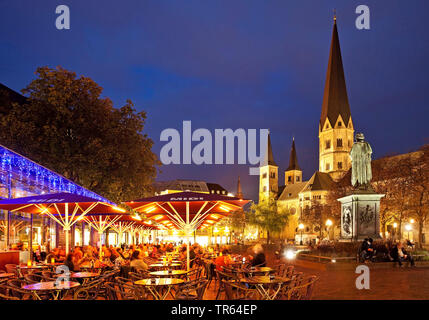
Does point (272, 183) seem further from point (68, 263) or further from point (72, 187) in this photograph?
point (68, 263)

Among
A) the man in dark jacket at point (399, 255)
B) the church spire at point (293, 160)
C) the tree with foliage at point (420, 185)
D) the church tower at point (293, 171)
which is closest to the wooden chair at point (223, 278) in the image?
the man in dark jacket at point (399, 255)

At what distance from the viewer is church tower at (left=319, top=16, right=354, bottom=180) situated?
12339 centimetres

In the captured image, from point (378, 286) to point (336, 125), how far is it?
120 m

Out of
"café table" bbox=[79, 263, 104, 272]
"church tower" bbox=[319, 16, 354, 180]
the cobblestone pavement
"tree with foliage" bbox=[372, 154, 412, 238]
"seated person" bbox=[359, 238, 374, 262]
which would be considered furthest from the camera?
"church tower" bbox=[319, 16, 354, 180]

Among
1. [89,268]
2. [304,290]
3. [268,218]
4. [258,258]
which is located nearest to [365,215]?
[258,258]

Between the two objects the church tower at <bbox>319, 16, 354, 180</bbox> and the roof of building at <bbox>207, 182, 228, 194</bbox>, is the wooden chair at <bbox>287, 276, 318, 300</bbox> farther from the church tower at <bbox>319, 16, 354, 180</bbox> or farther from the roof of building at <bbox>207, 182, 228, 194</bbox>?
the roof of building at <bbox>207, 182, 228, 194</bbox>

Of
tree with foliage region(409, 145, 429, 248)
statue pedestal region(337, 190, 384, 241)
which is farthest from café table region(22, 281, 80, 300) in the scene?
tree with foliage region(409, 145, 429, 248)

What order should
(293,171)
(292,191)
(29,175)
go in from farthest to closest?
(293,171), (292,191), (29,175)

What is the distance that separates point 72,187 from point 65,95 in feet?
20.6

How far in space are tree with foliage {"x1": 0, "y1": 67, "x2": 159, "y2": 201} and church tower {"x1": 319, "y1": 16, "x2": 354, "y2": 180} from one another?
4033 inches

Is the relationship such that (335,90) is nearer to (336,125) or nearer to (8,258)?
(336,125)

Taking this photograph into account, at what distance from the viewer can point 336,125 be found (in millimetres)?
128875

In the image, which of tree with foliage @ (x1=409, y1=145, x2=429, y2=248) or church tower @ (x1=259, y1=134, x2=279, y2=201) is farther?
church tower @ (x1=259, y1=134, x2=279, y2=201)
